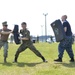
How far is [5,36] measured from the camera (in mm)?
15086

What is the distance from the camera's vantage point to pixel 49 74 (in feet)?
38.3

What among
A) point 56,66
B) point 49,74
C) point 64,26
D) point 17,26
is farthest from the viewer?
point 17,26

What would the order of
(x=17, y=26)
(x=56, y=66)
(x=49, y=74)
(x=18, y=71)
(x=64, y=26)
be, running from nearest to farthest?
(x=49, y=74) → (x=18, y=71) → (x=56, y=66) → (x=64, y=26) → (x=17, y=26)

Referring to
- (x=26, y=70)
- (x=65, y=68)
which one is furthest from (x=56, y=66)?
(x=26, y=70)

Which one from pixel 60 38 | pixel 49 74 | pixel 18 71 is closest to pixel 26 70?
pixel 18 71

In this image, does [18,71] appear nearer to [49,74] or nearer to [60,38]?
[49,74]

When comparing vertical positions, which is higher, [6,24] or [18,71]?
[6,24]

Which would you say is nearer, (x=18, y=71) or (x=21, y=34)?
(x=18, y=71)

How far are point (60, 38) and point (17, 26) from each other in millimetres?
2148

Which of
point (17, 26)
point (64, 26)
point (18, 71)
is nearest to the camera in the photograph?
point (18, 71)

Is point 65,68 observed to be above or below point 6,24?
below

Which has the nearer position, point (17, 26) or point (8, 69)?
point (8, 69)

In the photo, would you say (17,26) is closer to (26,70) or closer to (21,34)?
(21,34)

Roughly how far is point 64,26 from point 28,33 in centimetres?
159
